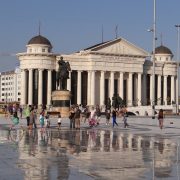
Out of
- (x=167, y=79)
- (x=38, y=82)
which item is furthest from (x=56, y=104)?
(x=167, y=79)

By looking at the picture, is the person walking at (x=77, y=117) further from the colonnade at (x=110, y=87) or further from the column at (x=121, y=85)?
the column at (x=121, y=85)

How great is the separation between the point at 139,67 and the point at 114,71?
666 cm

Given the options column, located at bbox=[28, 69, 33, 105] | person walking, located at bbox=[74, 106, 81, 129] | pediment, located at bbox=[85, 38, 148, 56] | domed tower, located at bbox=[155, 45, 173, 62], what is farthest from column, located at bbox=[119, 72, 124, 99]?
person walking, located at bbox=[74, 106, 81, 129]

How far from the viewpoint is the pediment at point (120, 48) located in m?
119

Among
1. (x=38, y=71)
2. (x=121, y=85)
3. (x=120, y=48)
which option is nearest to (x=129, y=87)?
(x=121, y=85)

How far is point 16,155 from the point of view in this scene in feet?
51.6

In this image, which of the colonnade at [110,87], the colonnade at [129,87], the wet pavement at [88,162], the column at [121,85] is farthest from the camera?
the column at [121,85]

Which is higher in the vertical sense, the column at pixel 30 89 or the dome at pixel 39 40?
the dome at pixel 39 40

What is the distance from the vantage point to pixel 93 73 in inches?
4599

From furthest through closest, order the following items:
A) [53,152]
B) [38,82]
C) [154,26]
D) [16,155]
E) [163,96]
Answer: [163,96] < [38,82] < [154,26] < [53,152] < [16,155]

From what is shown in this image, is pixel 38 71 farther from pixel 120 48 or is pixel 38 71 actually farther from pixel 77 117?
pixel 77 117

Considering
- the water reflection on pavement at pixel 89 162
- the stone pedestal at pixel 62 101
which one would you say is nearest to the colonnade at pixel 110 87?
the stone pedestal at pixel 62 101

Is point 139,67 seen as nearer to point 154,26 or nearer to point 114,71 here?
point 114,71

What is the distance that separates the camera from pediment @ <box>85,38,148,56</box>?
119 meters
